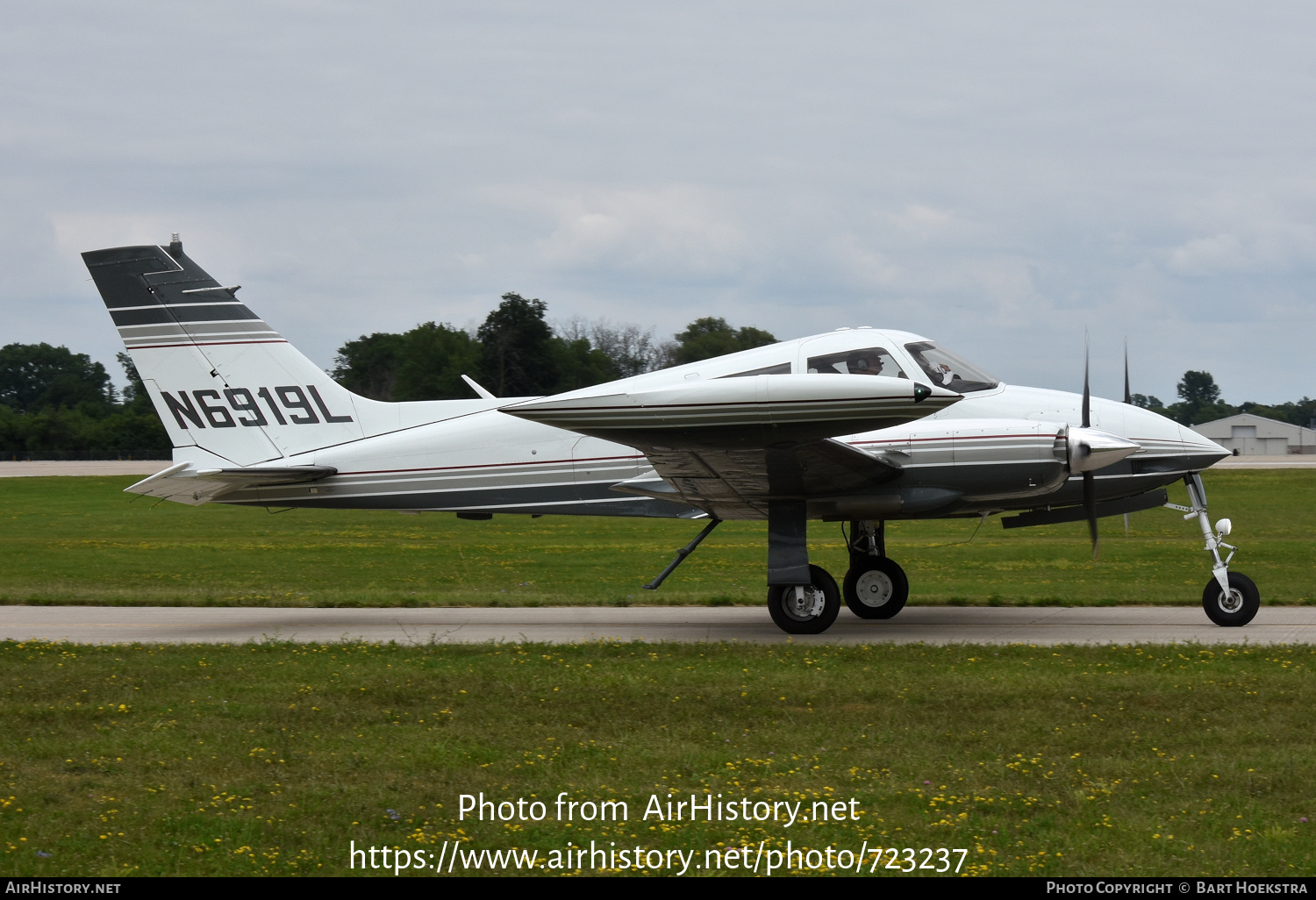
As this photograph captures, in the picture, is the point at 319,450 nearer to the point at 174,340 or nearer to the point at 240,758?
the point at 174,340

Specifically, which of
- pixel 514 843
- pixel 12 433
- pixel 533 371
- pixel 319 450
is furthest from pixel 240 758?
pixel 12 433

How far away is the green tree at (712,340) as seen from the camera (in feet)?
83.3

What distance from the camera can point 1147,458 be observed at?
12.7 m

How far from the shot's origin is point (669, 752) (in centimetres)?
728

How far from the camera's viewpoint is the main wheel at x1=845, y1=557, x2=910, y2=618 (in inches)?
549

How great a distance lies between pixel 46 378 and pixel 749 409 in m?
131

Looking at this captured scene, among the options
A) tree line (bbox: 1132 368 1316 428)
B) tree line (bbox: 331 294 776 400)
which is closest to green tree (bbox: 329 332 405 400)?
tree line (bbox: 331 294 776 400)

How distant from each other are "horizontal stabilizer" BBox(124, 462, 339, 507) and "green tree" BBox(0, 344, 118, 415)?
11582 cm

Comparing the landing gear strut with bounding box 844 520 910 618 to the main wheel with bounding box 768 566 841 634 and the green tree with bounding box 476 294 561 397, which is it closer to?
the main wheel with bounding box 768 566 841 634

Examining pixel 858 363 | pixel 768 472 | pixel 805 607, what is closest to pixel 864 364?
pixel 858 363

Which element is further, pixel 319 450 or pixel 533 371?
pixel 533 371
